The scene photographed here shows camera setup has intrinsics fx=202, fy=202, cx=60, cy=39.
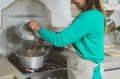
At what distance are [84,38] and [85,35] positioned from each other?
19mm

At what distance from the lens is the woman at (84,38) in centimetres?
104

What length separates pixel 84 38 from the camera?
109 centimetres

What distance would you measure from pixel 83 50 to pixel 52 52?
2.12ft

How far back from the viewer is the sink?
1311 mm

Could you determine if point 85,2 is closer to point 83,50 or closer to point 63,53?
point 83,50

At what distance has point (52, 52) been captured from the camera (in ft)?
5.68

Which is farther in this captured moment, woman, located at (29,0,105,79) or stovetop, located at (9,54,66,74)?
stovetop, located at (9,54,66,74)

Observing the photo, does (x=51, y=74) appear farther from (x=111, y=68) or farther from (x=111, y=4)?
(x=111, y=4)

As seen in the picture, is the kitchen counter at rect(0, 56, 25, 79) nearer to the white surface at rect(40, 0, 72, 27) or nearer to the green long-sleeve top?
the green long-sleeve top

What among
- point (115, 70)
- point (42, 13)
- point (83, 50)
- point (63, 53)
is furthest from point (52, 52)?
point (83, 50)

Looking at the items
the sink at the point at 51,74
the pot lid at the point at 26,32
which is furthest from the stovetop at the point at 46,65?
the pot lid at the point at 26,32

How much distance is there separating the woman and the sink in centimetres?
18

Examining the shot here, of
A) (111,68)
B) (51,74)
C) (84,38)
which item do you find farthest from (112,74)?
(84,38)

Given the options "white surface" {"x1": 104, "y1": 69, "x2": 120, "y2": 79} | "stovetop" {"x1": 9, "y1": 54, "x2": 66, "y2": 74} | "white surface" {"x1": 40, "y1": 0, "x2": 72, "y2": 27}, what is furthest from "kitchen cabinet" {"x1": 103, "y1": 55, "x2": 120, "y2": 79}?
"white surface" {"x1": 40, "y1": 0, "x2": 72, "y2": 27}
